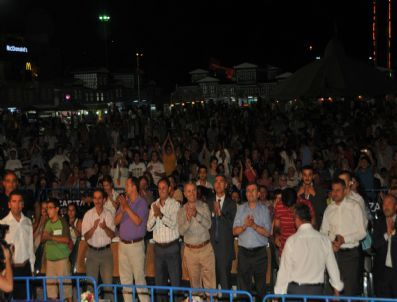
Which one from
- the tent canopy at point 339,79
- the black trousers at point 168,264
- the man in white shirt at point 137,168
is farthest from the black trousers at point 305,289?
the man in white shirt at point 137,168

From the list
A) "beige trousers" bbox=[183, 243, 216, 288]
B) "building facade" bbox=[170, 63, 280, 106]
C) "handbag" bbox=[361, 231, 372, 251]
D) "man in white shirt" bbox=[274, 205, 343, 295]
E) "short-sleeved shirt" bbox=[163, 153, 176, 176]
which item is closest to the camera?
"man in white shirt" bbox=[274, 205, 343, 295]

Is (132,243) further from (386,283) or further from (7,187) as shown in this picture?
(386,283)

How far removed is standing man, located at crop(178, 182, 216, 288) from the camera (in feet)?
27.5

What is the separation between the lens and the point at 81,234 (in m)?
9.62

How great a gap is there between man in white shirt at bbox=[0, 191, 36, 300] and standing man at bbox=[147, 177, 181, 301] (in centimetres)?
169

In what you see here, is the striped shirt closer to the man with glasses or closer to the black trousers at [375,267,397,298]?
the man with glasses

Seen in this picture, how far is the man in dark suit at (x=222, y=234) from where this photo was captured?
8.73 m

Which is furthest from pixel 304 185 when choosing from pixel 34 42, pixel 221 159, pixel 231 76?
pixel 34 42

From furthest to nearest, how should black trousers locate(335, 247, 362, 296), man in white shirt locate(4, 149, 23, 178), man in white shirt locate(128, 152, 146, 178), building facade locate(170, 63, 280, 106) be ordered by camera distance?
building facade locate(170, 63, 280, 106), man in white shirt locate(4, 149, 23, 178), man in white shirt locate(128, 152, 146, 178), black trousers locate(335, 247, 362, 296)

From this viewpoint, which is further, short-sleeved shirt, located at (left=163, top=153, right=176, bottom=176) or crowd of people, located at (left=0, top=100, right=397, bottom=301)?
short-sleeved shirt, located at (left=163, top=153, right=176, bottom=176)

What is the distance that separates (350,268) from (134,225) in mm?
3098

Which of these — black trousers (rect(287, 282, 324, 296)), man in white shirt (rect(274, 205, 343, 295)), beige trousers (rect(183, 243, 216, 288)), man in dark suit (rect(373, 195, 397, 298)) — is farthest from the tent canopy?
black trousers (rect(287, 282, 324, 296))

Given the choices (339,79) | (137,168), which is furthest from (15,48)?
(339,79)

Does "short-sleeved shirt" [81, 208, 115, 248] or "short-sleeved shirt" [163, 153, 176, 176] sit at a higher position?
"short-sleeved shirt" [163, 153, 176, 176]
